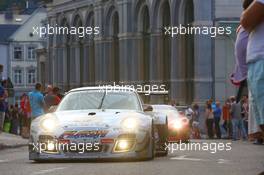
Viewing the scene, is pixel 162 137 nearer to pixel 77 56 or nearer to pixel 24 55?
pixel 77 56

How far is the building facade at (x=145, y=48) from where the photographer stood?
56.8 m

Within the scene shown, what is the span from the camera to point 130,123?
17.4m

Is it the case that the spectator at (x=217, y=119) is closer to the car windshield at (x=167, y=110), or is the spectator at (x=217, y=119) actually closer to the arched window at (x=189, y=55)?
the arched window at (x=189, y=55)

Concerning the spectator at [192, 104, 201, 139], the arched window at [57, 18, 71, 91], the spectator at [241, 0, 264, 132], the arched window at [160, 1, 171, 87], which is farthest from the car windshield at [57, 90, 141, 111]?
the arched window at [57, 18, 71, 91]

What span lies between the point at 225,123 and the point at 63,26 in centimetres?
3647

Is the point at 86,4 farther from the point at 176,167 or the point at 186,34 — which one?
the point at 176,167

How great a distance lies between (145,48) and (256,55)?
5890cm

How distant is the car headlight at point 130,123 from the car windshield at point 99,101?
1352 millimetres

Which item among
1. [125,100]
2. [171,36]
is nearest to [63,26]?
[171,36]

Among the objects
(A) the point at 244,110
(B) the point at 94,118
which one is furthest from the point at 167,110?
(B) the point at 94,118

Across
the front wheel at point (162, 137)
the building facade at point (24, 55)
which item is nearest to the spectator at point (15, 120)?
the front wheel at point (162, 137)

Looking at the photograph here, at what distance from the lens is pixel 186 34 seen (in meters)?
59.1

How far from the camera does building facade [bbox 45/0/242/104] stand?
5681 cm

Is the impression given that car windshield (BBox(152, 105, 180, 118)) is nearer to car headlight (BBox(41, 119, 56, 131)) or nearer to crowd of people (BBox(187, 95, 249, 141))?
crowd of people (BBox(187, 95, 249, 141))
